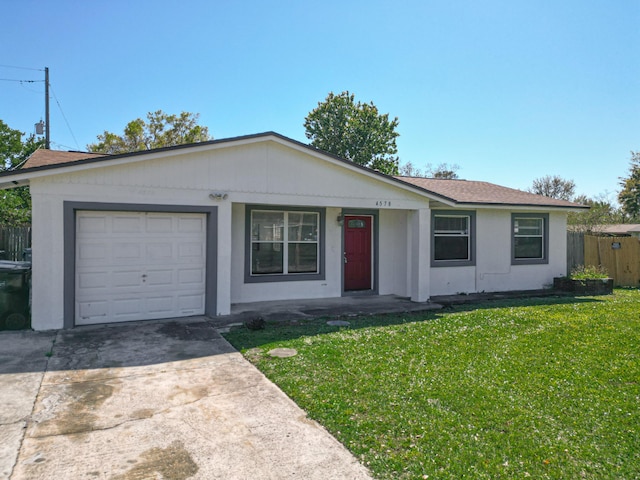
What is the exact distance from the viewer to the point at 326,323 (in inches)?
331

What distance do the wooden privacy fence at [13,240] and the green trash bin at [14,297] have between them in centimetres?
482

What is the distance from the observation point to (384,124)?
129 feet

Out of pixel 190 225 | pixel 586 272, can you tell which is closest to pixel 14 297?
pixel 190 225

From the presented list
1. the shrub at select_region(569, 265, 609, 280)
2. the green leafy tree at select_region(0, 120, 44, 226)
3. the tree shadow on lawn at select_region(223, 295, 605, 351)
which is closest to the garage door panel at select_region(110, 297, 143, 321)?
the tree shadow on lawn at select_region(223, 295, 605, 351)

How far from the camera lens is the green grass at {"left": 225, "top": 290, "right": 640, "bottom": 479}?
3438 millimetres

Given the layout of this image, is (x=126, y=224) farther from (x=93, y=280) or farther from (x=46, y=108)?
(x=46, y=108)

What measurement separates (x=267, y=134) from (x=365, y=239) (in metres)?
4.30

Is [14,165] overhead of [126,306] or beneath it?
overhead

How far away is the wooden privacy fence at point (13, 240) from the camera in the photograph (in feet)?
38.9

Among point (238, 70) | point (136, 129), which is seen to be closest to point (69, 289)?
point (238, 70)

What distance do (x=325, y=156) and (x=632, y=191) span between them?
35.4 meters

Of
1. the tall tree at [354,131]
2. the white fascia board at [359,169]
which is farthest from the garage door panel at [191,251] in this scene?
the tall tree at [354,131]

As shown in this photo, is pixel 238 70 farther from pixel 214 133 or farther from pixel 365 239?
pixel 214 133

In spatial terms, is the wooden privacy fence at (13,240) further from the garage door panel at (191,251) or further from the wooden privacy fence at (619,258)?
the wooden privacy fence at (619,258)
